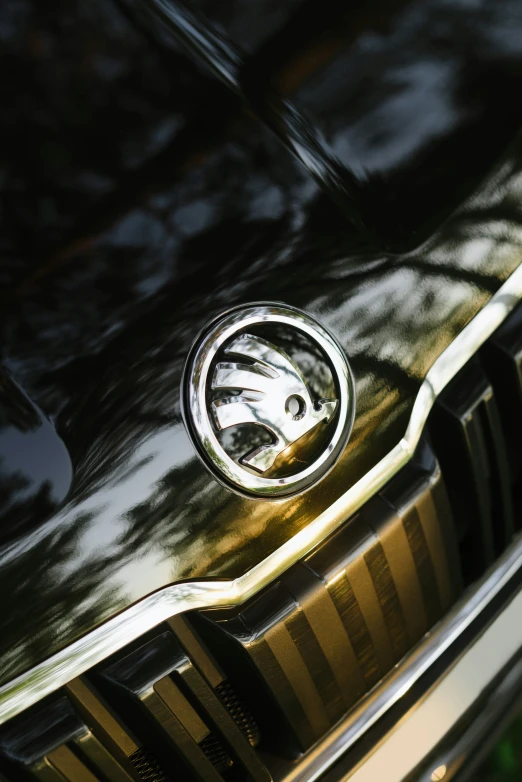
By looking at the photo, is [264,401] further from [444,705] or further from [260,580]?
[444,705]

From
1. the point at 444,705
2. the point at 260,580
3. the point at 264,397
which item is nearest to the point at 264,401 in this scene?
the point at 264,397

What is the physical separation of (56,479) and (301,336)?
1.05 feet

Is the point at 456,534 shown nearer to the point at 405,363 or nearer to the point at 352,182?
the point at 405,363

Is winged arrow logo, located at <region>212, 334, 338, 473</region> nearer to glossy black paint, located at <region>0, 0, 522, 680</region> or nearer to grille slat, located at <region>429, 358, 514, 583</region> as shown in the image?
glossy black paint, located at <region>0, 0, 522, 680</region>

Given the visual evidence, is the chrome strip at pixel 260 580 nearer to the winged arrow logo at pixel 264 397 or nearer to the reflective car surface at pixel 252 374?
the reflective car surface at pixel 252 374

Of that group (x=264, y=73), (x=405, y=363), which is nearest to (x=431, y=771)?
(x=405, y=363)

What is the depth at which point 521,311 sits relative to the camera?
1.07 metres

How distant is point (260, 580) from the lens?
0.88m

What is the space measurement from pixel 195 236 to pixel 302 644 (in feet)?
1.64

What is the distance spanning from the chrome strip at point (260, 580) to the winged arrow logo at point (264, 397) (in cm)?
11

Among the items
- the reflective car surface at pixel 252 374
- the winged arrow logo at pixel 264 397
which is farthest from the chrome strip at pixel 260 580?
the winged arrow logo at pixel 264 397

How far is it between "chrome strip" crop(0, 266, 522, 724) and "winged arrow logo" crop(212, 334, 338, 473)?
0.11 metres

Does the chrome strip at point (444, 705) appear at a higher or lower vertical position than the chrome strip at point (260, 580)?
lower

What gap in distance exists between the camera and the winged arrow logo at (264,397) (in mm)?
859
